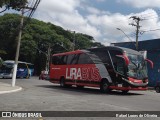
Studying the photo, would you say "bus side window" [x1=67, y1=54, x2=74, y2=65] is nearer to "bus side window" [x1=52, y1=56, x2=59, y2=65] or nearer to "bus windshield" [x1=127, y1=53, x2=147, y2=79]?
"bus side window" [x1=52, y1=56, x2=59, y2=65]

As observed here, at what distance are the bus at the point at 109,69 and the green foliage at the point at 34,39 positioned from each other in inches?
1590

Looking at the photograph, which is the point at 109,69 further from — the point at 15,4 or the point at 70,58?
the point at 15,4

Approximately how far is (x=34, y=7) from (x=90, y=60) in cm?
592

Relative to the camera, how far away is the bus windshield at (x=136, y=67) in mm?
22609

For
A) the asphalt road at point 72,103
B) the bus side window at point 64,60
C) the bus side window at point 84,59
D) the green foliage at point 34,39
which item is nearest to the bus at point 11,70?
the green foliage at point 34,39

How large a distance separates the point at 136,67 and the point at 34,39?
5291 centimetres

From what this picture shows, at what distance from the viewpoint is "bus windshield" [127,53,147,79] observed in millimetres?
22609

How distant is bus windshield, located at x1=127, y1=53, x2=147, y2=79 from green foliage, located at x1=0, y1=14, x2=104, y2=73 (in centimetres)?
4522

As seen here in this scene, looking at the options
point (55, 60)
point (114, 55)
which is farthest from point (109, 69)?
point (55, 60)

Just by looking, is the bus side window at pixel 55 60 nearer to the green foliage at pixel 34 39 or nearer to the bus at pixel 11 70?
the bus at pixel 11 70

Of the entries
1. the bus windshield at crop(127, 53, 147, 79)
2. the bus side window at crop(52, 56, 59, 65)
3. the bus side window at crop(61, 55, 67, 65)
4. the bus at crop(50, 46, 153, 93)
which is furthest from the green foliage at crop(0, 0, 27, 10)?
the bus side window at crop(52, 56, 59, 65)

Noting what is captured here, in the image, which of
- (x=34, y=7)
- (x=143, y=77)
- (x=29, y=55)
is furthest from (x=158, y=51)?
(x=29, y=55)

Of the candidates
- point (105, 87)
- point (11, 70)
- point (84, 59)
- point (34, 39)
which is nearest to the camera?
point (105, 87)

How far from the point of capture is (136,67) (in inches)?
908
